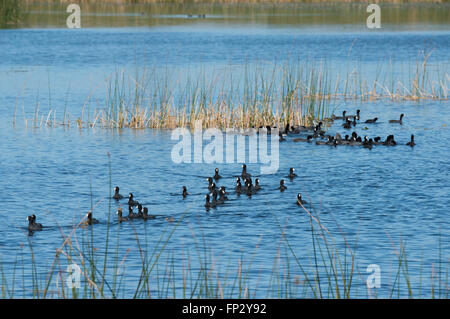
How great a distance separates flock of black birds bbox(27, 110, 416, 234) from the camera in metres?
16.3

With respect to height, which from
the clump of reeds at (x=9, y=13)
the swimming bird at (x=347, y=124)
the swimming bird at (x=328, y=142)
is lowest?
the swimming bird at (x=328, y=142)

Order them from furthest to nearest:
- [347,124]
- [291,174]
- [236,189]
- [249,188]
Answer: [347,124]
[291,174]
[236,189]
[249,188]

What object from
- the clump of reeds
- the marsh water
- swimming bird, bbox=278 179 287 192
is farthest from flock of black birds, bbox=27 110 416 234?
the clump of reeds

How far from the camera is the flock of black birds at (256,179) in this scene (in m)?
16.3

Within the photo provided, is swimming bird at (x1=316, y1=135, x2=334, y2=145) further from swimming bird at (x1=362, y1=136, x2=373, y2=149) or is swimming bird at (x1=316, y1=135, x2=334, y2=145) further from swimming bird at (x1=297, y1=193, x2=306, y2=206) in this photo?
swimming bird at (x1=297, y1=193, x2=306, y2=206)

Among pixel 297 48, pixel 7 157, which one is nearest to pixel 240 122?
pixel 7 157

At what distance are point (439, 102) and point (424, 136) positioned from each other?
7.14 metres

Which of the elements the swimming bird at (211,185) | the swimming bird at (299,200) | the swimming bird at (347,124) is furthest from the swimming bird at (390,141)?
the swimming bird at (299,200)

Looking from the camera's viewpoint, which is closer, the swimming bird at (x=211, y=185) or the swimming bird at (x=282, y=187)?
the swimming bird at (x=211, y=185)

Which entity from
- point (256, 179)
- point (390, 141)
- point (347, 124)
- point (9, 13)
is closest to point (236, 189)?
point (256, 179)

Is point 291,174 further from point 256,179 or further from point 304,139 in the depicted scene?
point 304,139

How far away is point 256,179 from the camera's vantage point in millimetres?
18984

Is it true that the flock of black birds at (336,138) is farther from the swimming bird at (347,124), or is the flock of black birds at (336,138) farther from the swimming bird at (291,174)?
the swimming bird at (291,174)

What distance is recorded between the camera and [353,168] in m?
22.0
